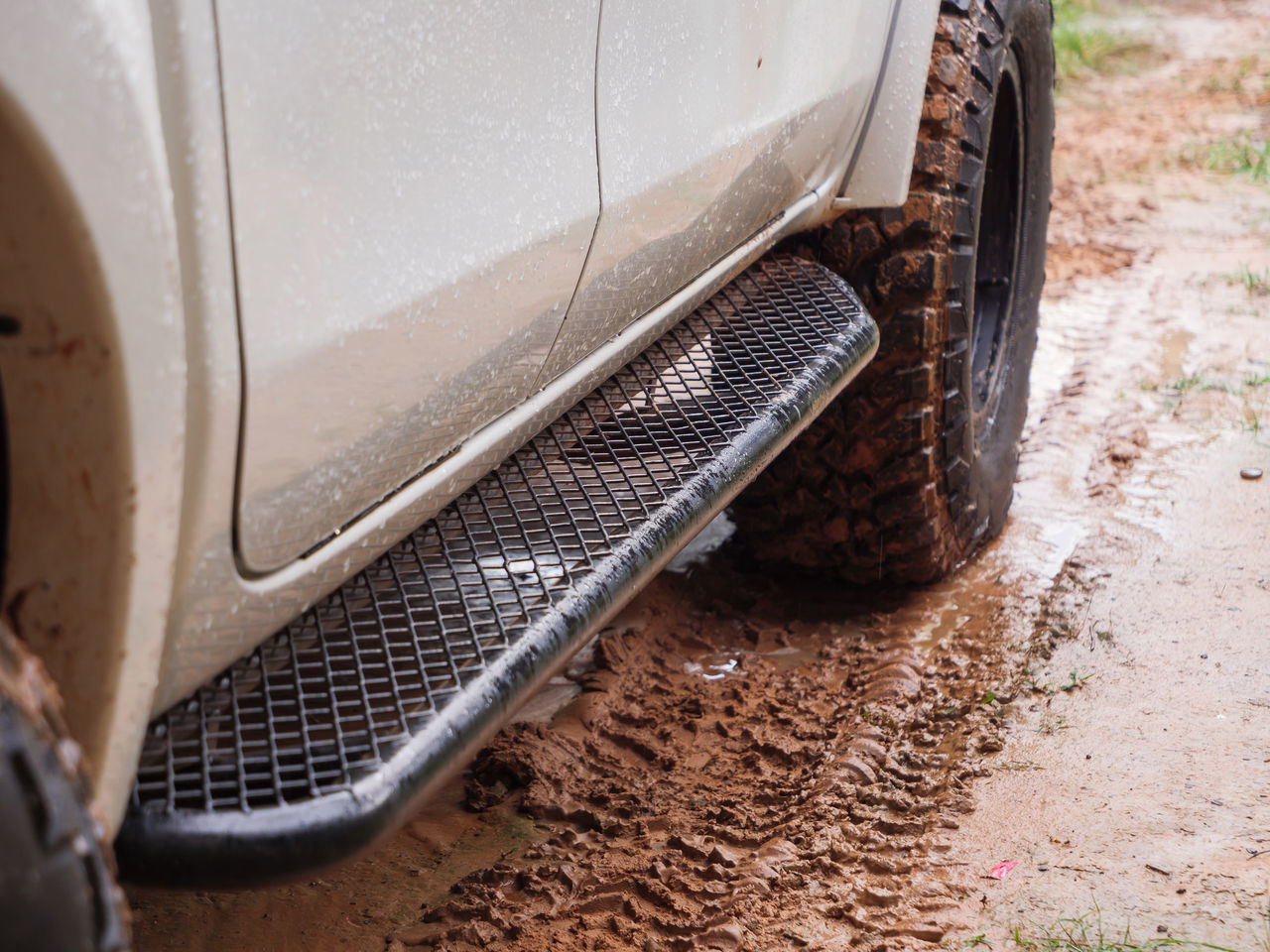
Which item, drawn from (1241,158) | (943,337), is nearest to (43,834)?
(943,337)

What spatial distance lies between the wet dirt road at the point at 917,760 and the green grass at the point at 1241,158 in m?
2.28

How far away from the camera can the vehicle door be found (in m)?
1.35

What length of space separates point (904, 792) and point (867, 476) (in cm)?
71

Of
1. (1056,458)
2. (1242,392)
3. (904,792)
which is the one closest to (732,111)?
(904,792)

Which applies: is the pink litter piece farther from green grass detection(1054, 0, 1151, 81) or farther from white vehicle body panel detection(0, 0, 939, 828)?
green grass detection(1054, 0, 1151, 81)

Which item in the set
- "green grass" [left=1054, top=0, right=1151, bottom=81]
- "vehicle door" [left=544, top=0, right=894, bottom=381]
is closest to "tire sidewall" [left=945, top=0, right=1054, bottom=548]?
"vehicle door" [left=544, top=0, right=894, bottom=381]

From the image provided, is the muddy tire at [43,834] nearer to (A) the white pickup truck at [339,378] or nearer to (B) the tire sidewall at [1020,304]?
(A) the white pickup truck at [339,378]

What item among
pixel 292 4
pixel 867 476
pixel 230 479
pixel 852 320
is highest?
pixel 292 4

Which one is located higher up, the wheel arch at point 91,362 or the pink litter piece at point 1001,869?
the wheel arch at point 91,362

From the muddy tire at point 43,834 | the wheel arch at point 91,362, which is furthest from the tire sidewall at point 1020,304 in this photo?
the muddy tire at point 43,834

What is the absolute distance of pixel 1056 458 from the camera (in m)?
2.99

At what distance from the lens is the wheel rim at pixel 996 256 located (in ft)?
8.39

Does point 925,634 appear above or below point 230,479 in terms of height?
below

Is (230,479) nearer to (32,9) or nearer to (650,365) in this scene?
(32,9)
